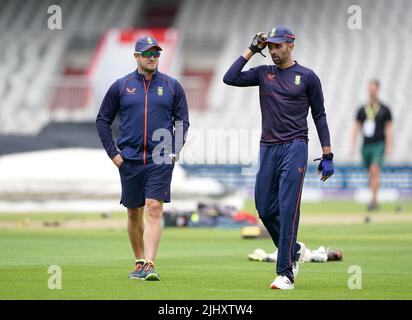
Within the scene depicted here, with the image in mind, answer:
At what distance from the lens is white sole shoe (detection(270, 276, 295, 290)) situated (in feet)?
37.5

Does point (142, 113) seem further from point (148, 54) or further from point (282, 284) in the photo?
point (282, 284)

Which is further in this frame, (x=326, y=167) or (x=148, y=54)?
(x=148, y=54)

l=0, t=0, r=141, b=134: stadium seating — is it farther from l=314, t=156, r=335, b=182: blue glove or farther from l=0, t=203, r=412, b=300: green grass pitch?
l=314, t=156, r=335, b=182: blue glove

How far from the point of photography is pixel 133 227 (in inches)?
506

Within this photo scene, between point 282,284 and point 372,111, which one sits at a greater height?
point 372,111

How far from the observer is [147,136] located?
1252 cm

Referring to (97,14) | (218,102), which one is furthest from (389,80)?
(97,14)

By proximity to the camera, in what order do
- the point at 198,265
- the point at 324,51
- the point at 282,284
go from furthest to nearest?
the point at 324,51 < the point at 198,265 < the point at 282,284

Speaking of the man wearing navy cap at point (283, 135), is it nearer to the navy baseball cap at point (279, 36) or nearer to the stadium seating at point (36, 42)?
the navy baseball cap at point (279, 36)

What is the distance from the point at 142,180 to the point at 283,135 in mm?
1726

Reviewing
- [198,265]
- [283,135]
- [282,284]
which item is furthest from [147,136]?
[198,265]

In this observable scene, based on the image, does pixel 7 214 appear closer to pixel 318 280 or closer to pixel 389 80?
pixel 318 280

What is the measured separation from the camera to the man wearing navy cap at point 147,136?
1245 cm

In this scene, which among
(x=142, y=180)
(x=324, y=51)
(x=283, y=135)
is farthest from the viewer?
(x=324, y=51)
